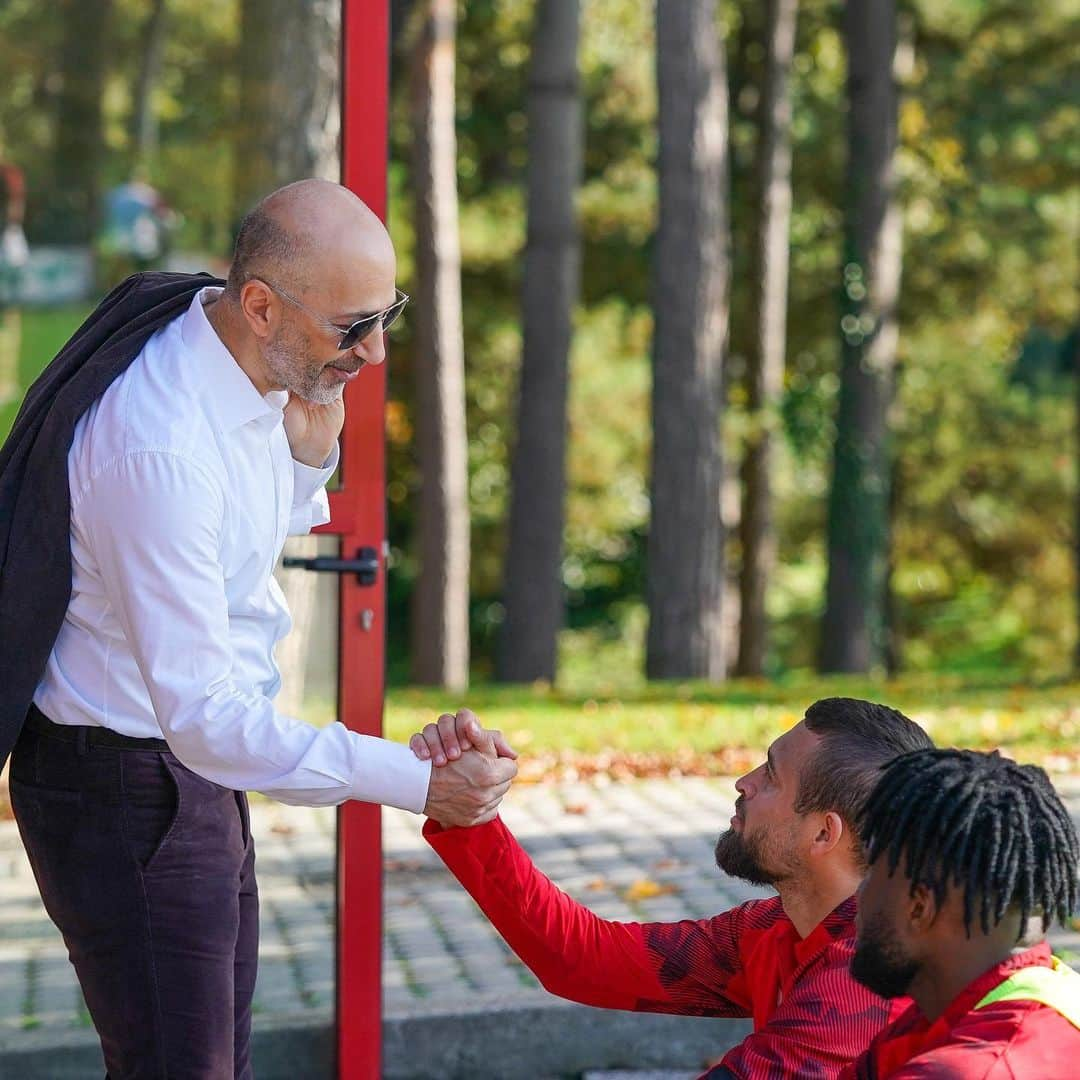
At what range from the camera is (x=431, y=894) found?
6473 mm

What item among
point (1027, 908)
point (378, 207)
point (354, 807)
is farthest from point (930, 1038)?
point (378, 207)

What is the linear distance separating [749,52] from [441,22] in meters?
7.63

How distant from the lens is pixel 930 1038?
2.23m

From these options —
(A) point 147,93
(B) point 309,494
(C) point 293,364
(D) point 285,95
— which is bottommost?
(B) point 309,494

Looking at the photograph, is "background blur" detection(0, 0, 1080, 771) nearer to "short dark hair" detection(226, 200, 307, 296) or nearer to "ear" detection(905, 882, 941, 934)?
"short dark hair" detection(226, 200, 307, 296)

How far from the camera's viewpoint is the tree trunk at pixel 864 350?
1881 cm

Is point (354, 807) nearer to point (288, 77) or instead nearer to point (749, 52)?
point (288, 77)

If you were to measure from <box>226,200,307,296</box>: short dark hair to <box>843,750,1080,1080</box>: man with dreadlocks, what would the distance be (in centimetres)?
126

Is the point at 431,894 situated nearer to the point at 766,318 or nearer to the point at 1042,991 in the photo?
the point at 1042,991

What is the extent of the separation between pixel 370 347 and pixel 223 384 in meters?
0.25

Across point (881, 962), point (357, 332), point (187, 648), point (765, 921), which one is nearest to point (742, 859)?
point (765, 921)

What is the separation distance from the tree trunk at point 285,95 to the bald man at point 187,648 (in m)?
5.45

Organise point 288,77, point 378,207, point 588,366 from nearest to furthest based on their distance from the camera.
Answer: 1. point 378,207
2. point 288,77
3. point 588,366

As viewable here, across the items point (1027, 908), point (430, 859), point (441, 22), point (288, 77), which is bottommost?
point (430, 859)
